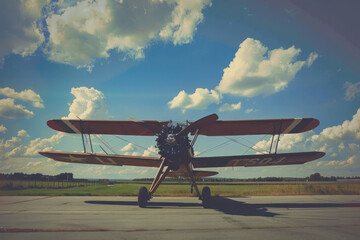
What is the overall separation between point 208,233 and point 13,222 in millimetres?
5509

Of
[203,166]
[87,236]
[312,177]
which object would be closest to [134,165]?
[203,166]

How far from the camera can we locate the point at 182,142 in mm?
9828

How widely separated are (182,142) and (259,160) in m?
4.89

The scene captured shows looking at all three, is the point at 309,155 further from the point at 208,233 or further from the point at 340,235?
the point at 208,233

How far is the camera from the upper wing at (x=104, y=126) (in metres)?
12.1

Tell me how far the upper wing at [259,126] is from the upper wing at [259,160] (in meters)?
1.52

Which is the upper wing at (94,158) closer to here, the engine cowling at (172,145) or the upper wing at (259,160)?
the engine cowling at (172,145)

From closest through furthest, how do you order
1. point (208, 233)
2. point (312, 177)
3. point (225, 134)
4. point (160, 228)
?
point (208, 233) → point (160, 228) → point (225, 134) → point (312, 177)

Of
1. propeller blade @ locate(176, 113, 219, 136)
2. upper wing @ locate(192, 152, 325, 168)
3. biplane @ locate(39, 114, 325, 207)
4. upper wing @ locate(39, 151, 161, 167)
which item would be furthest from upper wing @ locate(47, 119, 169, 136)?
upper wing @ locate(192, 152, 325, 168)

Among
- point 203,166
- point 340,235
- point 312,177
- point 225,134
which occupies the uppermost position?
point 225,134

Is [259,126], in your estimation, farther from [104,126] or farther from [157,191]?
[157,191]

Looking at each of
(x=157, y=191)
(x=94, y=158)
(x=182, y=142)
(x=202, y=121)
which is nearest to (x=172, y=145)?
(x=182, y=142)

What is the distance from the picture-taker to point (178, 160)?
9.98 m

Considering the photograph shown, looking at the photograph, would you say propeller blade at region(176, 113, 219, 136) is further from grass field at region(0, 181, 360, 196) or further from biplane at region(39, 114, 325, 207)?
grass field at region(0, 181, 360, 196)
